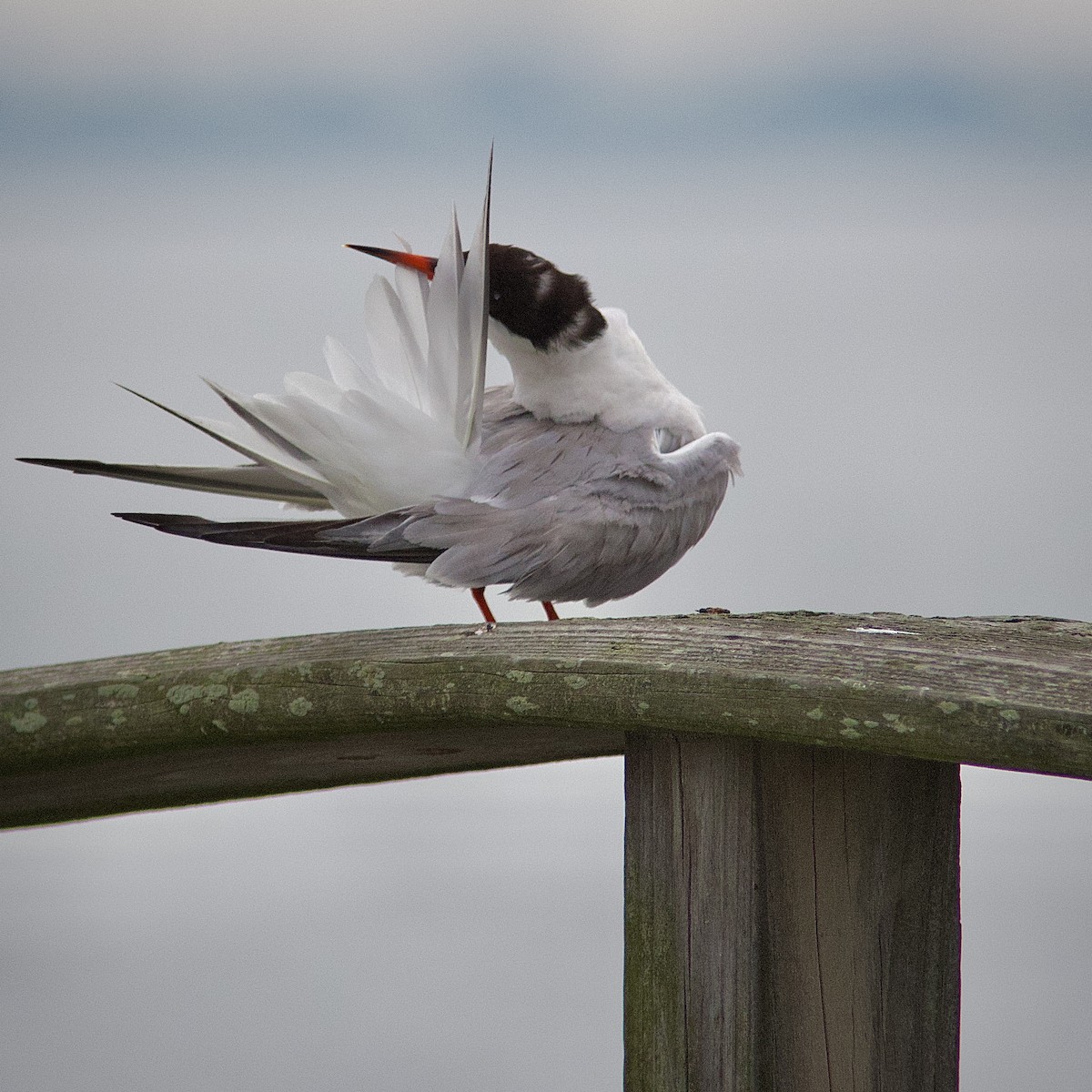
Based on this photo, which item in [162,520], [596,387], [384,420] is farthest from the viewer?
[596,387]

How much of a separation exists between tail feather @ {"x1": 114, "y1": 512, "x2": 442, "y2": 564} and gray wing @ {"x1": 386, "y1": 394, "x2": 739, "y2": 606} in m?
0.02

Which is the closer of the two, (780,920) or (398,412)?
(780,920)

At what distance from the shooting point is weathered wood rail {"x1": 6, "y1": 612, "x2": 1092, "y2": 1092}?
985mm

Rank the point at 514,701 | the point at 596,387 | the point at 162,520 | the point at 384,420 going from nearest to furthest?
the point at 514,701 < the point at 162,520 < the point at 384,420 < the point at 596,387

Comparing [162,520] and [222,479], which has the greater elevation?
[222,479]

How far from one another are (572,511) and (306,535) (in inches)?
13.7

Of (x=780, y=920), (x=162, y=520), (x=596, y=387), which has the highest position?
(x=596, y=387)

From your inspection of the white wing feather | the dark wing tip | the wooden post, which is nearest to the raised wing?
the white wing feather

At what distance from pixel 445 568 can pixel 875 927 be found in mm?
653

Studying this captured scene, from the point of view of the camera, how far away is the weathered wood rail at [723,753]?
98 centimetres

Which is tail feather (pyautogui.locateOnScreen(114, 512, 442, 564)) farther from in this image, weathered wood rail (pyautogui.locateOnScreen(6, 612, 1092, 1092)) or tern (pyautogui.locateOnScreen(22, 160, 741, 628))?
weathered wood rail (pyautogui.locateOnScreen(6, 612, 1092, 1092))

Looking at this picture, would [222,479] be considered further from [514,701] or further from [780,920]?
[780,920]

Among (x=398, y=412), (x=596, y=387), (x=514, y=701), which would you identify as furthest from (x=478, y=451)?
(x=514, y=701)

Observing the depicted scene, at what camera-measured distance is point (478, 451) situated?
5.44ft
